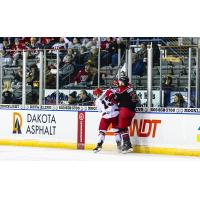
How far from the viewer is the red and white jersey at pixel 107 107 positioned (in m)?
15.5

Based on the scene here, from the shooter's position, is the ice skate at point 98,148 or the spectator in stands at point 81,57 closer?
the ice skate at point 98,148

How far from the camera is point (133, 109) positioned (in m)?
15.3

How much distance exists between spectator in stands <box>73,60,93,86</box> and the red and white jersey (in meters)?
1.60

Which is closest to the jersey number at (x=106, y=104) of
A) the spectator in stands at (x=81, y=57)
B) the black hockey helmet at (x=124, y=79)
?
the black hockey helmet at (x=124, y=79)

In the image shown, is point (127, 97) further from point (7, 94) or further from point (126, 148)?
point (7, 94)

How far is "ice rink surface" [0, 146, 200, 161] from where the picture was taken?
14492mm

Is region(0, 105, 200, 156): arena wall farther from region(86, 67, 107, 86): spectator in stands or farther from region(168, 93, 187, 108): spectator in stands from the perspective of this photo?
region(86, 67, 107, 86): spectator in stands

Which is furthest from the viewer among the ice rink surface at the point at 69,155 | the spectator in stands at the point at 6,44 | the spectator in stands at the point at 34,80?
the spectator in stands at the point at 6,44

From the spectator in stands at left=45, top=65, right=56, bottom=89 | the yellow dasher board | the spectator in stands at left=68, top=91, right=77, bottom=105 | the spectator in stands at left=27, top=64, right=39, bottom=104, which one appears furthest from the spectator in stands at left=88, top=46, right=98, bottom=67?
the yellow dasher board

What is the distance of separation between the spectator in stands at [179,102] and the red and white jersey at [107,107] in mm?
1155

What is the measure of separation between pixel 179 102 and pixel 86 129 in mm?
2087

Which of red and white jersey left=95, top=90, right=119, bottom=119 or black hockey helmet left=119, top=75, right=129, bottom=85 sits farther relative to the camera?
red and white jersey left=95, top=90, right=119, bottom=119

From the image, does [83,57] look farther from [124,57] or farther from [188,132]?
[188,132]

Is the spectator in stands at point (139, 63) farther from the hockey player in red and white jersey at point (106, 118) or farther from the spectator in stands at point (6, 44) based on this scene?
the spectator in stands at point (6, 44)
